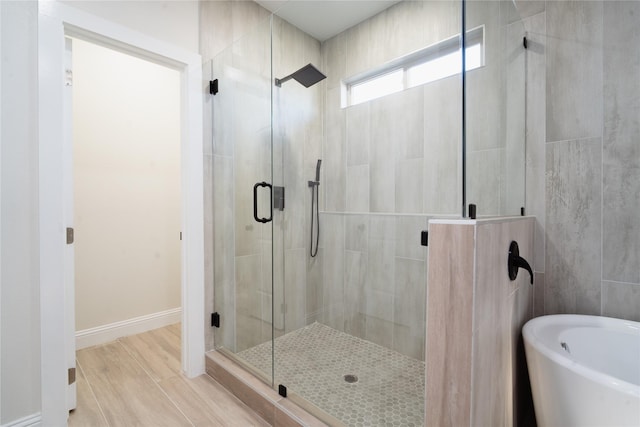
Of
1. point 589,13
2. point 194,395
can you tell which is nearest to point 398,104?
point 589,13

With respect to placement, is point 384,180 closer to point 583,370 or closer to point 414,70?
point 414,70

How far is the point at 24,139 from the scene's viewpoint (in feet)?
4.62

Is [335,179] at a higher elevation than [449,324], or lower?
higher

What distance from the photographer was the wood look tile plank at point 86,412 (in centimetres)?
155

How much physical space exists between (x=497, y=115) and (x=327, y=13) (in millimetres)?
1557

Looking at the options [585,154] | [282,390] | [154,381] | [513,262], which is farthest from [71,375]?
[585,154]

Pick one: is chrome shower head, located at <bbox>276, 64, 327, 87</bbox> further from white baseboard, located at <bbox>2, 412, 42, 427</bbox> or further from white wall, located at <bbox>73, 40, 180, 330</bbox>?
white baseboard, located at <bbox>2, 412, 42, 427</bbox>

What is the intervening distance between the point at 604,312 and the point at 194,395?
2326 millimetres

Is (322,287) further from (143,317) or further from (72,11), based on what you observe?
(72,11)

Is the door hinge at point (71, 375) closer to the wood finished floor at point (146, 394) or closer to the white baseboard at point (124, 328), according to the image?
the wood finished floor at point (146, 394)

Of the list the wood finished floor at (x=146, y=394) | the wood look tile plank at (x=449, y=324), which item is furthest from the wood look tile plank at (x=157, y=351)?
the wood look tile plank at (x=449, y=324)

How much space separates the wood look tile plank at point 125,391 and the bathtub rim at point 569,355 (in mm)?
1729

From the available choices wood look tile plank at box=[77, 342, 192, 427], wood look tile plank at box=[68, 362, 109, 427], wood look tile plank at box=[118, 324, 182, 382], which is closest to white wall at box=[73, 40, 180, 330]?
wood look tile plank at box=[118, 324, 182, 382]

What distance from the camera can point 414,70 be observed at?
1.95 metres
